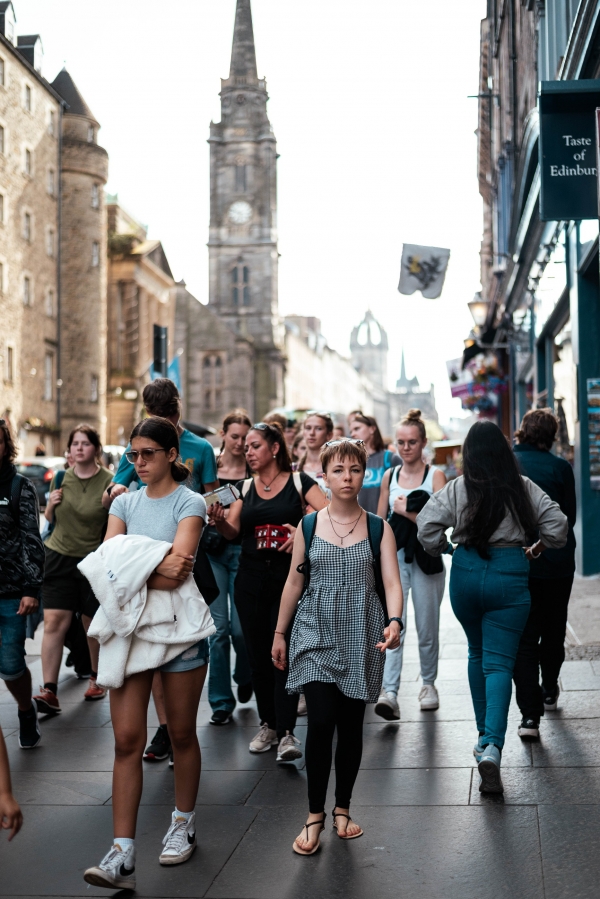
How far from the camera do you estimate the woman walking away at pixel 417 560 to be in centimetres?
736

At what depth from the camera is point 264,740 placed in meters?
6.48

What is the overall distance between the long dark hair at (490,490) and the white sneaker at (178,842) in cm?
194

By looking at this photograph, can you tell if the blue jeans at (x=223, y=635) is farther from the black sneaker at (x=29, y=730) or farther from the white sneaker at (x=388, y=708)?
the black sneaker at (x=29, y=730)

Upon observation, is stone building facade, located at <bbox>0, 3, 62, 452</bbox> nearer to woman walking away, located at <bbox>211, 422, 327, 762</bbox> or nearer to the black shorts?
the black shorts

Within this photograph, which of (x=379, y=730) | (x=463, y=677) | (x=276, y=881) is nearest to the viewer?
(x=276, y=881)

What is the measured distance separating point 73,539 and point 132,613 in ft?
12.2

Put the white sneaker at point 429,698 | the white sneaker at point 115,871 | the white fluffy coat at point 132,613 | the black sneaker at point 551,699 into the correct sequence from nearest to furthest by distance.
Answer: the white sneaker at point 115,871 < the white fluffy coat at point 132,613 < the black sneaker at point 551,699 < the white sneaker at point 429,698

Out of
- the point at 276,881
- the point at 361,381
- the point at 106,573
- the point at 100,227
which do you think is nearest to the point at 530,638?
the point at 276,881

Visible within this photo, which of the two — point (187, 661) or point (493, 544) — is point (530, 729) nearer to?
point (493, 544)

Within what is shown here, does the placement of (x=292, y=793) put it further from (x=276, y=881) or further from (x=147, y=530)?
(x=147, y=530)

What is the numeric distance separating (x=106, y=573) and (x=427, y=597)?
3547mm

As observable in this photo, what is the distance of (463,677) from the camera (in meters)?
8.37

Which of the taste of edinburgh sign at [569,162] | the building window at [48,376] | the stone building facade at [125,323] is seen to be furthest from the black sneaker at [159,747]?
the stone building facade at [125,323]

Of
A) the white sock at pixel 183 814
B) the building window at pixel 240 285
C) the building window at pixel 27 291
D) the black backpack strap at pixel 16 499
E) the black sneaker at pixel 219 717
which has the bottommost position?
the black sneaker at pixel 219 717
